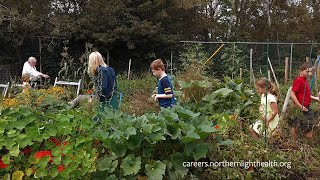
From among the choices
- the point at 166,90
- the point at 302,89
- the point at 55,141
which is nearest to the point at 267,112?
the point at 302,89

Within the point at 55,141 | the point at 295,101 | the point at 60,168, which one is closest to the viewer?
the point at 60,168

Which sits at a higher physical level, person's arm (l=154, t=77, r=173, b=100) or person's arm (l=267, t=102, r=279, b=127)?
person's arm (l=154, t=77, r=173, b=100)

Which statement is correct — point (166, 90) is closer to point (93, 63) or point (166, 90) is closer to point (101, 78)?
point (101, 78)

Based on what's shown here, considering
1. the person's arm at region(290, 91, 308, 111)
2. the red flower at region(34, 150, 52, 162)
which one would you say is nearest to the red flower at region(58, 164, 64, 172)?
the red flower at region(34, 150, 52, 162)

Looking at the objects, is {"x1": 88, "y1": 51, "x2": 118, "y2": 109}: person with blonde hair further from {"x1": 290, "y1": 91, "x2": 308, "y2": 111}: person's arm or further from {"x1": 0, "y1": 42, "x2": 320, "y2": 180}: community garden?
{"x1": 290, "y1": 91, "x2": 308, "y2": 111}: person's arm

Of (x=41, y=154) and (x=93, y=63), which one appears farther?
(x=93, y=63)

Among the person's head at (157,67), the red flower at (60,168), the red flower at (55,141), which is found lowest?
the red flower at (60,168)

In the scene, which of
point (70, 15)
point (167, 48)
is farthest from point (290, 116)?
point (70, 15)

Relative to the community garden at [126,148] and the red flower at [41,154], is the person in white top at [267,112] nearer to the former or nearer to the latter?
the community garden at [126,148]

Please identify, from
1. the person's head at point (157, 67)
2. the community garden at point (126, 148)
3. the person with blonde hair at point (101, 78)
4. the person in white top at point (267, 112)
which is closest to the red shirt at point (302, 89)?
the person in white top at point (267, 112)

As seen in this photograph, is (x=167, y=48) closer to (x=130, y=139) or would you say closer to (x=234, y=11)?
(x=234, y=11)

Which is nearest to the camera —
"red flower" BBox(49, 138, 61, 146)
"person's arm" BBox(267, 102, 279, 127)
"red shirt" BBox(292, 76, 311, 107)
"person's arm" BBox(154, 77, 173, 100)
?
"red flower" BBox(49, 138, 61, 146)

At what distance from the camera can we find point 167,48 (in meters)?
15.0

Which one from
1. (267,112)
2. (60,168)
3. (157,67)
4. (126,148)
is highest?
(157,67)
